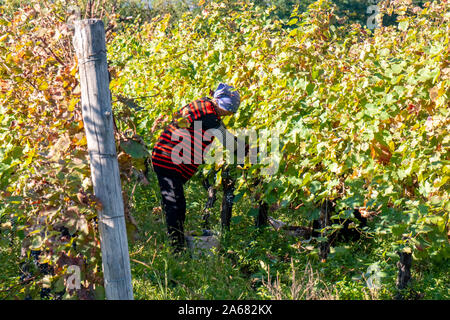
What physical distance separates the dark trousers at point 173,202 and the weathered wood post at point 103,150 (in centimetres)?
201

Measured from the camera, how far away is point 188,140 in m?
4.68

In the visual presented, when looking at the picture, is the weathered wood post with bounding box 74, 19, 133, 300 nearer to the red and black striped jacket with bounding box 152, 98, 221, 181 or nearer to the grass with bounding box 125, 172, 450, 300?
the grass with bounding box 125, 172, 450, 300

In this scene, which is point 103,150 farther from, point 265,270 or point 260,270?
point 260,270

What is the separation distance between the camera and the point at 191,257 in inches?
189

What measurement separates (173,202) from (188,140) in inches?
23.8

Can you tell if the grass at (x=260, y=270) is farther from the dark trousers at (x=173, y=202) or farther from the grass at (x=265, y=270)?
the dark trousers at (x=173, y=202)

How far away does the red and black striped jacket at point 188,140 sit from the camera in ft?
15.1

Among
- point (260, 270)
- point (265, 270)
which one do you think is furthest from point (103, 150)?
point (260, 270)

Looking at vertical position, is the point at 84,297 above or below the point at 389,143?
below

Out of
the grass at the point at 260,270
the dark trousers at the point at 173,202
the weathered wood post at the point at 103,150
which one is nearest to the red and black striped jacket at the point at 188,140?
the dark trousers at the point at 173,202
